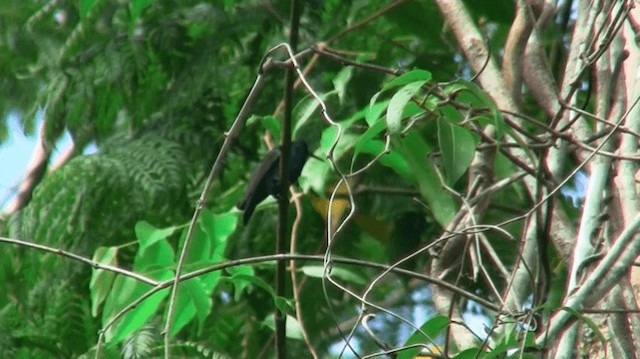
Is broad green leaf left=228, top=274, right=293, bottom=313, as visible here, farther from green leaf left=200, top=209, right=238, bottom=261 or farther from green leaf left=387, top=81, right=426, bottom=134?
green leaf left=387, top=81, right=426, bottom=134

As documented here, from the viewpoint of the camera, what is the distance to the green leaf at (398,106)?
1.70 meters

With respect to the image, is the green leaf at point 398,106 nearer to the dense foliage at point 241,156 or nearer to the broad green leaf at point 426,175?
the broad green leaf at point 426,175

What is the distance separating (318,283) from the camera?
3.41 meters

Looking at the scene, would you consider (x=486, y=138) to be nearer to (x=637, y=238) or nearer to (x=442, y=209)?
(x=442, y=209)

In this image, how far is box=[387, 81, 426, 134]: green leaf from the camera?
1.70 meters

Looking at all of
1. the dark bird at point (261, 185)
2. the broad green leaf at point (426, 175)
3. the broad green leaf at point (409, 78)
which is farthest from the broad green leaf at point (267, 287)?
the dark bird at point (261, 185)

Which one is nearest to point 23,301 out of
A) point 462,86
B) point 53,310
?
point 53,310

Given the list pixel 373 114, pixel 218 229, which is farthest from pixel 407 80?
pixel 218 229

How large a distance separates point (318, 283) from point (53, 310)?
31.6 inches

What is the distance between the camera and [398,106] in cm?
172

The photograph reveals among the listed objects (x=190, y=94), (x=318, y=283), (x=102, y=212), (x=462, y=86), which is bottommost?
(x=318, y=283)

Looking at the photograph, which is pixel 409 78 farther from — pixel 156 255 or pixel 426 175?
pixel 156 255

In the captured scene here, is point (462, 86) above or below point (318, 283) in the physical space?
above

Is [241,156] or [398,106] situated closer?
[398,106]
